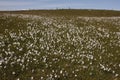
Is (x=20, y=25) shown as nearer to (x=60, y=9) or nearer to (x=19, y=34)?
(x=19, y=34)

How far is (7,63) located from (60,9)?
4704 centimetres

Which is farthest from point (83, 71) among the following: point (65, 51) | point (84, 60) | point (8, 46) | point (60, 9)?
point (60, 9)

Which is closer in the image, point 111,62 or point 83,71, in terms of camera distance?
point 83,71

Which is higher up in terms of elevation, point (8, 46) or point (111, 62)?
point (8, 46)

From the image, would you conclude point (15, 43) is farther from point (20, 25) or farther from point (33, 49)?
point (20, 25)

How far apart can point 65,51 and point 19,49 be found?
10.9 ft

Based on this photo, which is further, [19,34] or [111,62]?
[19,34]

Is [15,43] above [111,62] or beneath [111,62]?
above

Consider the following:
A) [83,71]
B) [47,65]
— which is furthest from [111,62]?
[47,65]

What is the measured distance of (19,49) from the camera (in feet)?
54.6

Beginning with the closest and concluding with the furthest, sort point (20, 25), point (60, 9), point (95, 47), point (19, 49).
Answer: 1. point (19, 49)
2. point (95, 47)
3. point (20, 25)
4. point (60, 9)

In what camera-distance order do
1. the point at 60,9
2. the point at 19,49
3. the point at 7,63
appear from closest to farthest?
the point at 7,63 → the point at 19,49 → the point at 60,9

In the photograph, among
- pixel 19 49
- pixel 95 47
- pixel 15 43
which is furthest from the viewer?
pixel 95 47

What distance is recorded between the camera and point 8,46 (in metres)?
17.2
